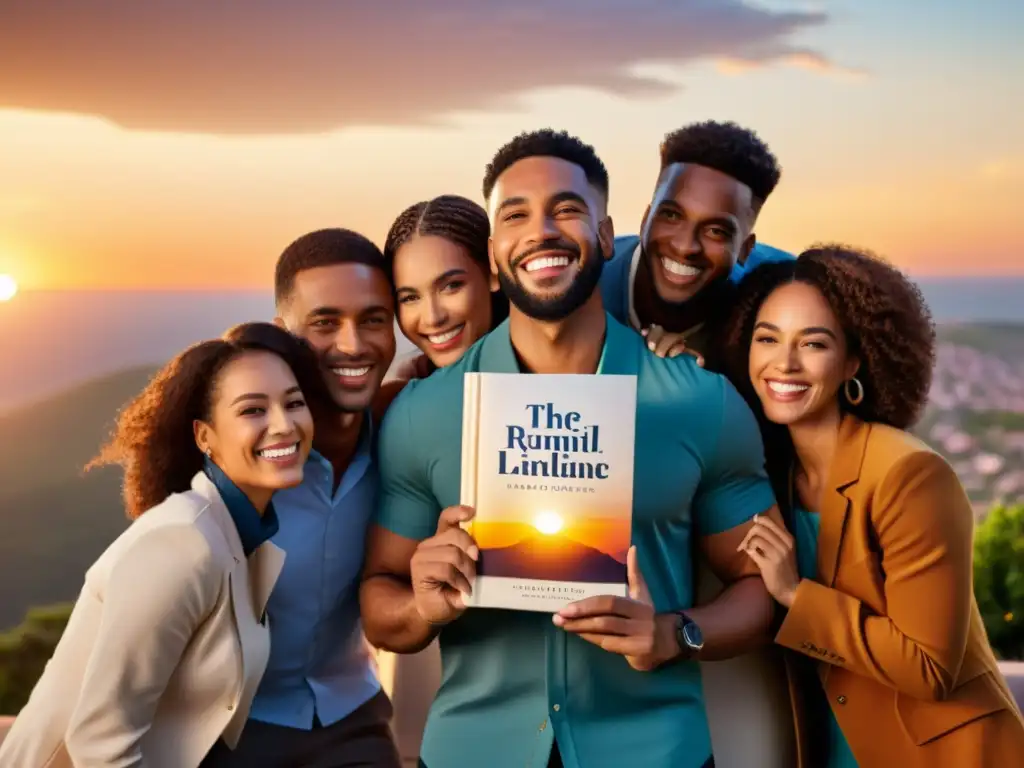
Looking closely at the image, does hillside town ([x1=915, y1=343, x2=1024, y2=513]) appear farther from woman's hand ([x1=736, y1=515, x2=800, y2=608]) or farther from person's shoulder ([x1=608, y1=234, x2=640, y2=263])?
woman's hand ([x1=736, y1=515, x2=800, y2=608])

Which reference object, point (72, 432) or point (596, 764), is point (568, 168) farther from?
point (72, 432)

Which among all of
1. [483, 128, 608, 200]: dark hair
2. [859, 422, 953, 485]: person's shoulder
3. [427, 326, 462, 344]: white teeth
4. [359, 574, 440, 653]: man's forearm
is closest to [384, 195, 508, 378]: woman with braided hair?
[427, 326, 462, 344]: white teeth

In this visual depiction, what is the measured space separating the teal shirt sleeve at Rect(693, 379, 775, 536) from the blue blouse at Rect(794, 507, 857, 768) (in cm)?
13

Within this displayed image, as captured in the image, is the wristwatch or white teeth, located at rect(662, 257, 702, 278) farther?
white teeth, located at rect(662, 257, 702, 278)

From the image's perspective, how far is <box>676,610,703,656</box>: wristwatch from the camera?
188 centimetres

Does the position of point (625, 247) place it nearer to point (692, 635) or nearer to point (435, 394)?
point (435, 394)

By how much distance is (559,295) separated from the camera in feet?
6.33

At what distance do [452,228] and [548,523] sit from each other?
2.49ft

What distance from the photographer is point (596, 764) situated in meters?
1.93

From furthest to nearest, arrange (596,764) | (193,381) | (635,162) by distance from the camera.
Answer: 1. (635,162)
2. (193,381)
3. (596,764)

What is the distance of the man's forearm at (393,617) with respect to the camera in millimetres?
1963

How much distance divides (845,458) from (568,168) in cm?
81

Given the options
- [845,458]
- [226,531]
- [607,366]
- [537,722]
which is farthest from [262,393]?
[845,458]

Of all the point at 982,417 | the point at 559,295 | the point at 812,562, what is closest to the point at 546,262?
the point at 559,295
